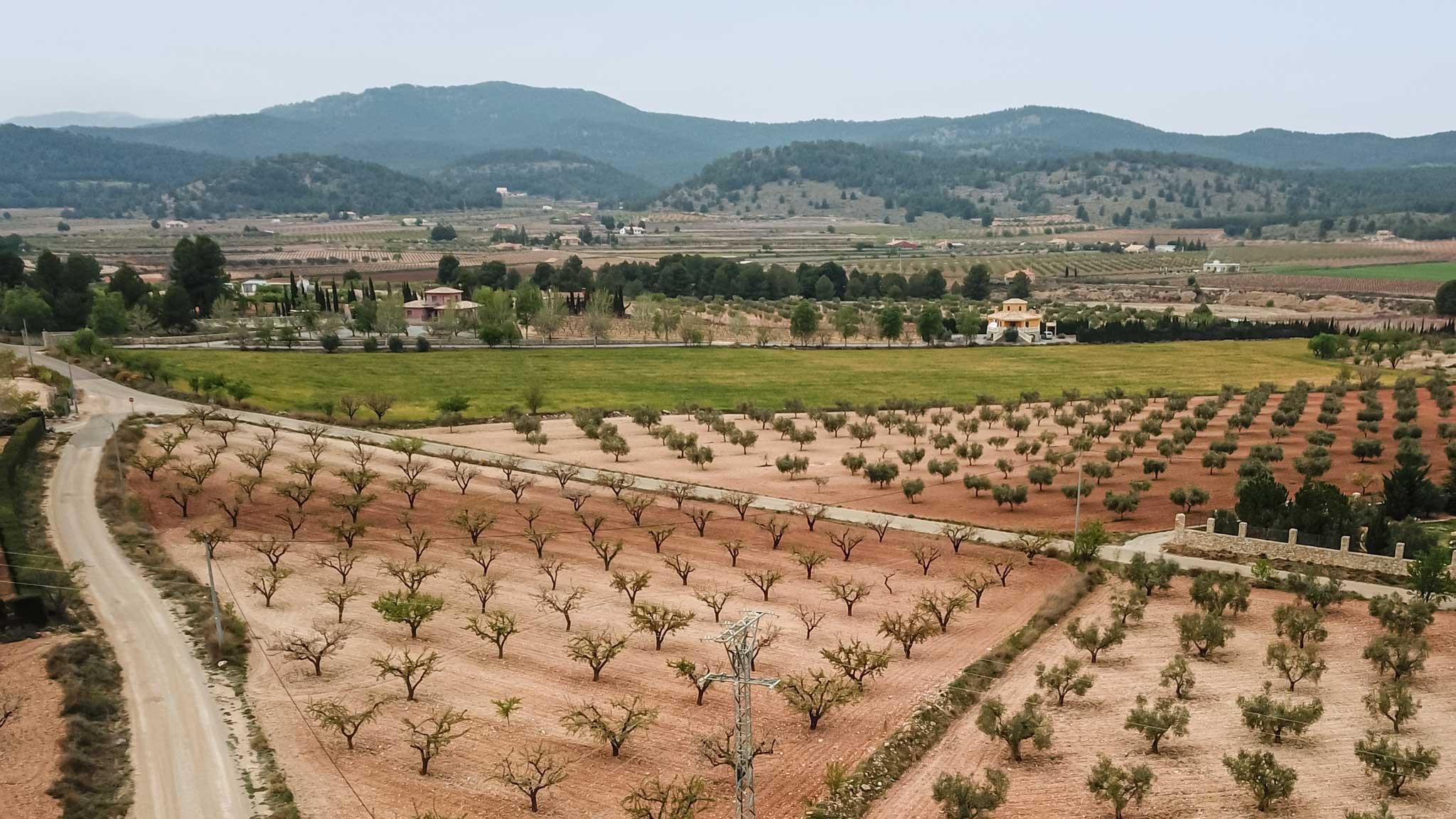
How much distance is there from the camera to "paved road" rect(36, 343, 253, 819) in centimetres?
2559

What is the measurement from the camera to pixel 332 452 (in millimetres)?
58188

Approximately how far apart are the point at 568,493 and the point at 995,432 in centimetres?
3162

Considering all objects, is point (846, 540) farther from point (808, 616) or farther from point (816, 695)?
point (816, 695)

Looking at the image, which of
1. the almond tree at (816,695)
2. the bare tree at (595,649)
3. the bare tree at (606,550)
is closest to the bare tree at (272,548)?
the bare tree at (606,550)

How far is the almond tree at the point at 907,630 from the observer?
1358 inches

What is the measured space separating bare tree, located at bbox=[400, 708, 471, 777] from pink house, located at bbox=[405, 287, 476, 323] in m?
104

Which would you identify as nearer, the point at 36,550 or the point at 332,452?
the point at 36,550

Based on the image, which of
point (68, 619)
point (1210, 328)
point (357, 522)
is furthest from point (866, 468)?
point (1210, 328)

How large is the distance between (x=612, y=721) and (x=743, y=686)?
28.0 ft

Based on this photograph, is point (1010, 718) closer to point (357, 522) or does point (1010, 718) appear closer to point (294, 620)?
point (294, 620)

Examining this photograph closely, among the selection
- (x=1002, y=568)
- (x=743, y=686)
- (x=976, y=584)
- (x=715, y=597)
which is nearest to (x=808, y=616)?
(x=715, y=597)

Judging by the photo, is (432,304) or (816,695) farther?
(432,304)

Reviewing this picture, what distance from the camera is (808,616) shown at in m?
37.9

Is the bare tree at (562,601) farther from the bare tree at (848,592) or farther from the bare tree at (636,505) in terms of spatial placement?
the bare tree at (848,592)
